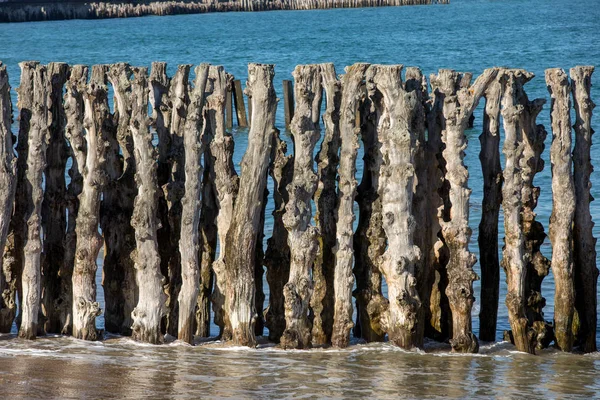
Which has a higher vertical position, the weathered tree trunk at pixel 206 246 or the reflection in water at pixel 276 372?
the weathered tree trunk at pixel 206 246

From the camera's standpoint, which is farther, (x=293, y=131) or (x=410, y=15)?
(x=410, y=15)

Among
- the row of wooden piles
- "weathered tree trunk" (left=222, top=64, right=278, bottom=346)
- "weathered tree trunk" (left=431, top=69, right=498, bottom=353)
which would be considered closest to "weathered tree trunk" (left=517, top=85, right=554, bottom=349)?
the row of wooden piles

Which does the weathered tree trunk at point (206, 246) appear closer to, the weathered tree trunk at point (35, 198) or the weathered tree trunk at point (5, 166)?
the weathered tree trunk at point (35, 198)

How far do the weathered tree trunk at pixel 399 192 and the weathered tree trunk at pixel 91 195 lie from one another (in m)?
1.97

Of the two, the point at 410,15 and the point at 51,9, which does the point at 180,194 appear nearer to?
the point at 410,15

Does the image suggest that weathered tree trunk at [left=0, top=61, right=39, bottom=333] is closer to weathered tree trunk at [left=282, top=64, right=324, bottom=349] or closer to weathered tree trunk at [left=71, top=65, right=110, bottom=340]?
weathered tree trunk at [left=71, top=65, right=110, bottom=340]

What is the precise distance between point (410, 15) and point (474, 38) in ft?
116

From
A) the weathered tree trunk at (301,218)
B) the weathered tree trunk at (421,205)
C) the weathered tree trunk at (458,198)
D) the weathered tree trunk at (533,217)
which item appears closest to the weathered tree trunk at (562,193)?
the weathered tree trunk at (533,217)

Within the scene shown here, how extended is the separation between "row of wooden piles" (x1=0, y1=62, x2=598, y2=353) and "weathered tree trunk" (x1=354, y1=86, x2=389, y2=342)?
13mm

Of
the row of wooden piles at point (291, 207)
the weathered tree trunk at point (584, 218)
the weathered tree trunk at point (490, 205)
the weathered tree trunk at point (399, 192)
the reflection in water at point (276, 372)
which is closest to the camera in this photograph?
the reflection in water at point (276, 372)

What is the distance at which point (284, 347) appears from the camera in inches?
279

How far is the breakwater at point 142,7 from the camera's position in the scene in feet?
302

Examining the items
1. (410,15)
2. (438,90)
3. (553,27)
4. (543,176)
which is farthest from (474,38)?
(438,90)

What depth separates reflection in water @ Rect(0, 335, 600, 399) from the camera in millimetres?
6066
